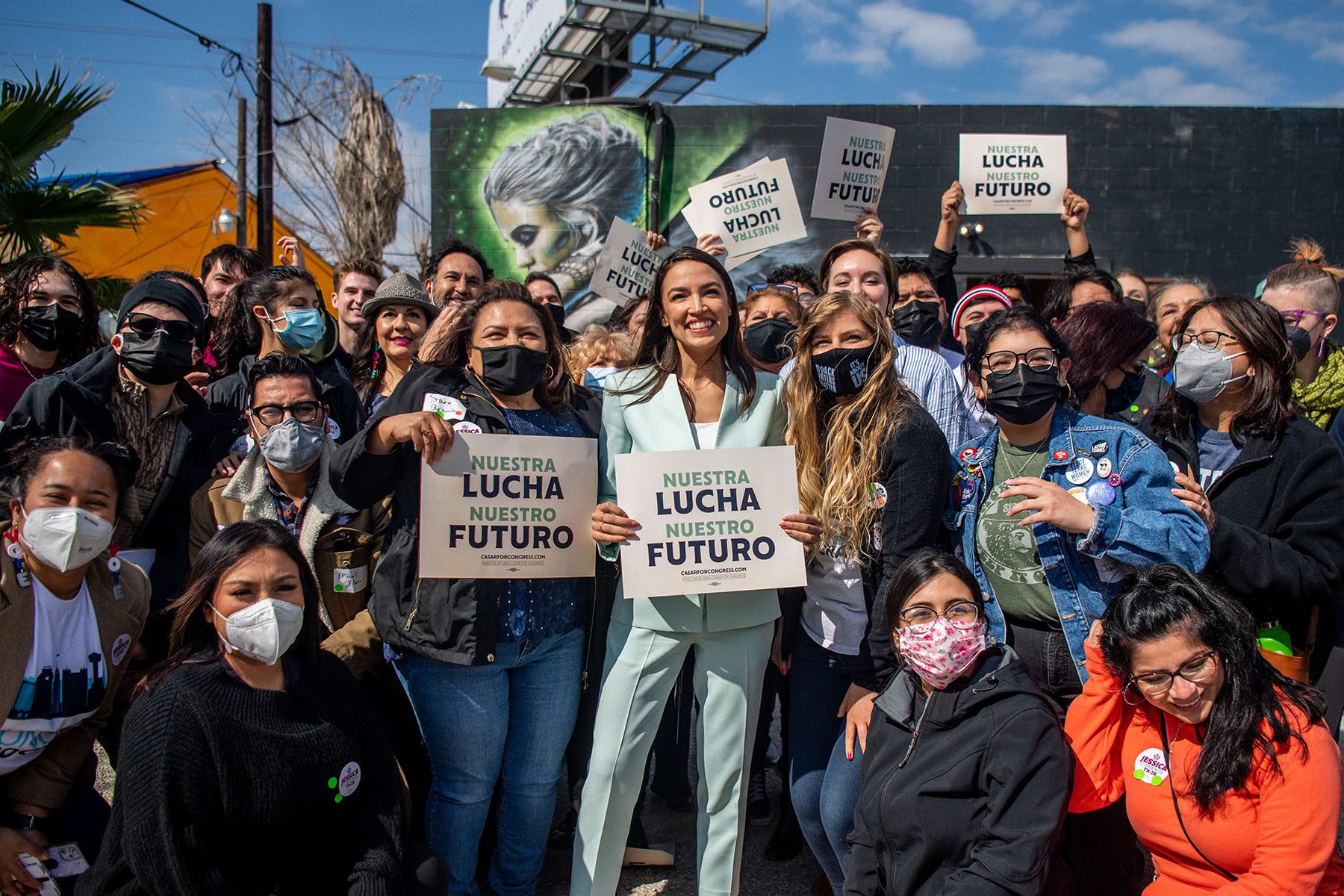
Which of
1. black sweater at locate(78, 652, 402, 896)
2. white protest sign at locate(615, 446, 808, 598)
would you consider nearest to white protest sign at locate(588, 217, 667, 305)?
white protest sign at locate(615, 446, 808, 598)

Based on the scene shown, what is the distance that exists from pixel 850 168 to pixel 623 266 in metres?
2.17

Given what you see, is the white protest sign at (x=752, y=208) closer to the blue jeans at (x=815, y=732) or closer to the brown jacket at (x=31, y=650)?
the blue jeans at (x=815, y=732)

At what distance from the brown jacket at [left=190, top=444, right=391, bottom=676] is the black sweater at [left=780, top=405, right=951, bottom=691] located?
1.87 metres

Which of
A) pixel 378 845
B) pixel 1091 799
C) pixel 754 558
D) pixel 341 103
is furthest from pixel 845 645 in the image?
pixel 341 103

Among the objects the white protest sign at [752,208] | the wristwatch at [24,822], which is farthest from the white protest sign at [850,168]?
the wristwatch at [24,822]

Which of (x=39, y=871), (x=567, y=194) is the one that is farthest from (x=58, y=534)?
(x=567, y=194)

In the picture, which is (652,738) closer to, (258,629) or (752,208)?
(258,629)

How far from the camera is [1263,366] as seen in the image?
11.3ft

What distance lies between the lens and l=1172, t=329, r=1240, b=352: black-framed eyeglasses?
3.45 metres

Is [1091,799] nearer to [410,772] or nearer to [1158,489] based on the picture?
[1158,489]

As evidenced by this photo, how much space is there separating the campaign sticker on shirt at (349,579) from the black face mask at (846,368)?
6.41 ft

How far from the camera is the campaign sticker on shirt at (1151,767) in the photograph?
2865mm

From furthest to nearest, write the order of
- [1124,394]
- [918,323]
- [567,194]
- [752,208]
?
[567,194] < [752,208] < [918,323] < [1124,394]

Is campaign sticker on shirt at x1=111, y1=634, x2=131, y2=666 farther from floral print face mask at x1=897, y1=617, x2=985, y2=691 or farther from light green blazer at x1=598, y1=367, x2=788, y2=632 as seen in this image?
floral print face mask at x1=897, y1=617, x2=985, y2=691
